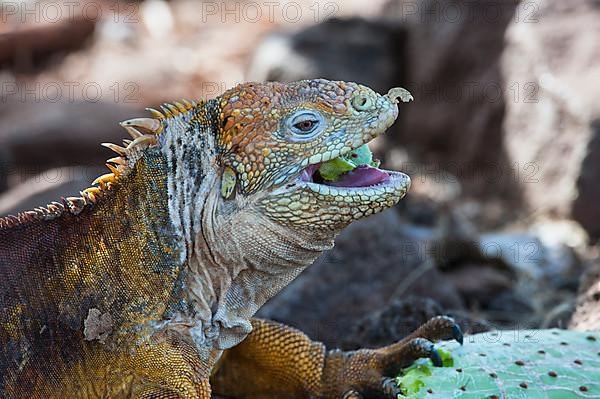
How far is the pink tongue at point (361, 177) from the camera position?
4312 millimetres

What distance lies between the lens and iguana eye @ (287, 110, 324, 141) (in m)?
4.29

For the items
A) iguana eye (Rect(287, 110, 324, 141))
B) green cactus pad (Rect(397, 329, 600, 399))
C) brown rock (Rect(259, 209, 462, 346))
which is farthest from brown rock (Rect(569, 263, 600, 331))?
iguana eye (Rect(287, 110, 324, 141))

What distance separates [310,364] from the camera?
509 centimetres

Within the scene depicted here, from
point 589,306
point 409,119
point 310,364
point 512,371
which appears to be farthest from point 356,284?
point 409,119

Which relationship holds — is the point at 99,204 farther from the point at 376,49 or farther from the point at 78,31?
the point at 78,31

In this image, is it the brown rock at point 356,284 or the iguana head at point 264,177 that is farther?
the brown rock at point 356,284

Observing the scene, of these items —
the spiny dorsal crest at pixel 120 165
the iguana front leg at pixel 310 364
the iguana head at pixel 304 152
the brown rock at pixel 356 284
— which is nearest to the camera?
the iguana head at pixel 304 152

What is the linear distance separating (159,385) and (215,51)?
1551 centimetres

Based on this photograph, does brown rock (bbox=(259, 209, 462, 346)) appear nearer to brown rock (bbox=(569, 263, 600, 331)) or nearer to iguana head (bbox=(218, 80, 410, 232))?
brown rock (bbox=(569, 263, 600, 331))

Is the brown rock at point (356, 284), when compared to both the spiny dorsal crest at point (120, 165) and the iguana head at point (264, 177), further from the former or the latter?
the spiny dorsal crest at point (120, 165)

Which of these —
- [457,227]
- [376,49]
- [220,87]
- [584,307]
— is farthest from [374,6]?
[584,307]

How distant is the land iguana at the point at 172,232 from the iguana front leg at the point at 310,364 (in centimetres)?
79

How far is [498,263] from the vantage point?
9.92m

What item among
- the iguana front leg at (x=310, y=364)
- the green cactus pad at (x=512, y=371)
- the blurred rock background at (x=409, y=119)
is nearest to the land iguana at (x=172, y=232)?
the iguana front leg at (x=310, y=364)
